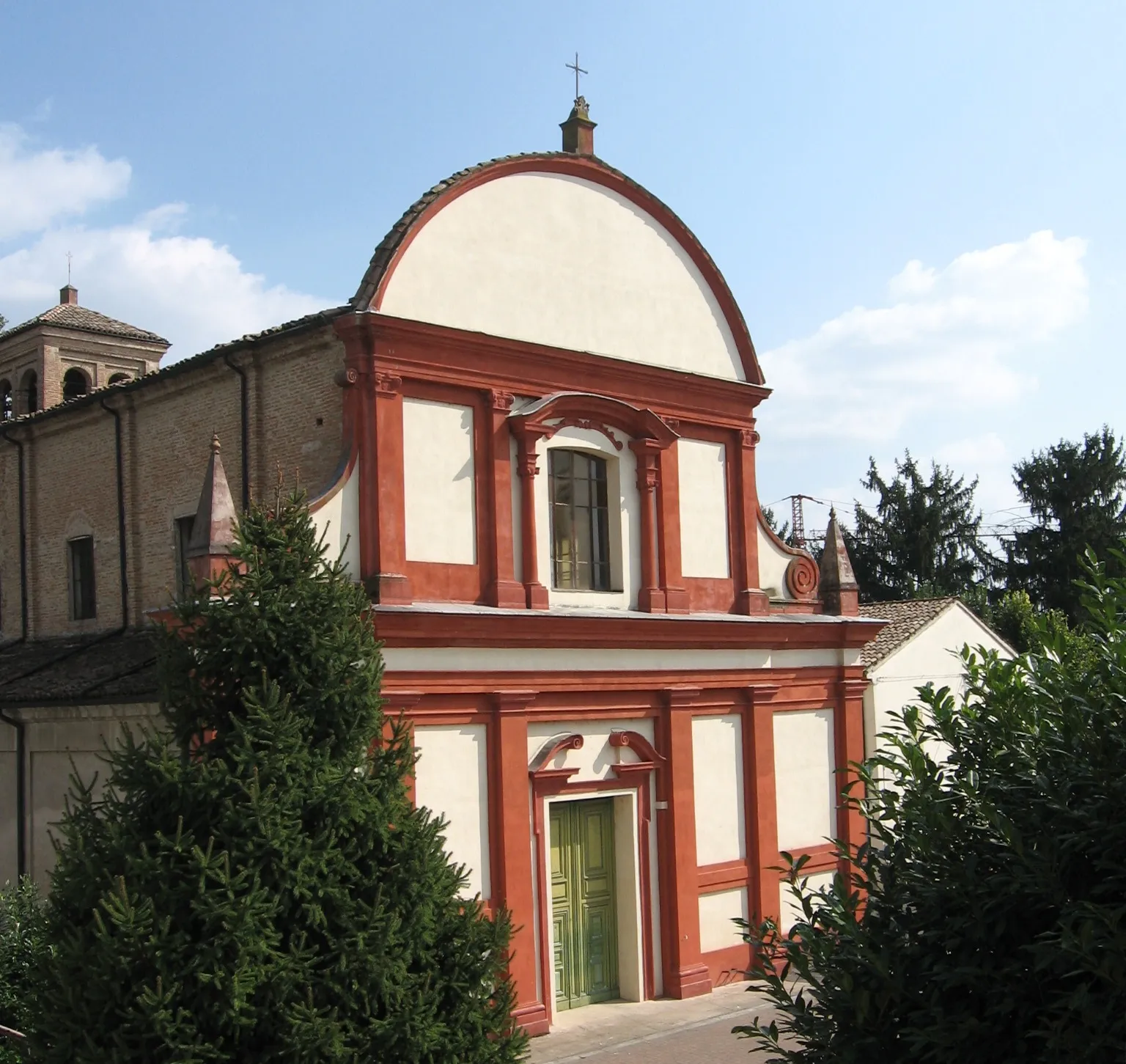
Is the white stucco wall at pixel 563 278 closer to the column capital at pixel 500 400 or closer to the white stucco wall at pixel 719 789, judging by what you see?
the column capital at pixel 500 400

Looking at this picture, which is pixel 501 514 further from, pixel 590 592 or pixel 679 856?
pixel 679 856

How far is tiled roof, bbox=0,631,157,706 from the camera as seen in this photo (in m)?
14.5

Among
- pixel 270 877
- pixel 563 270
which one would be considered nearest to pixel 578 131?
pixel 563 270

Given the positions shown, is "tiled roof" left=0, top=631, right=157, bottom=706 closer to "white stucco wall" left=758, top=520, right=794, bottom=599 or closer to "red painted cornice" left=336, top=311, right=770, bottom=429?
"red painted cornice" left=336, top=311, right=770, bottom=429

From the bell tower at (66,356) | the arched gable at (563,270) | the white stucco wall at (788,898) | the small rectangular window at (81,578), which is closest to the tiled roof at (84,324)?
the bell tower at (66,356)

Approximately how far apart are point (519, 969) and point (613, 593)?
4.53 metres

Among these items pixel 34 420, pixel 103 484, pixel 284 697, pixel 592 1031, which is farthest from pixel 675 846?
pixel 34 420

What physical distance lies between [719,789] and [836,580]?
3559 mm

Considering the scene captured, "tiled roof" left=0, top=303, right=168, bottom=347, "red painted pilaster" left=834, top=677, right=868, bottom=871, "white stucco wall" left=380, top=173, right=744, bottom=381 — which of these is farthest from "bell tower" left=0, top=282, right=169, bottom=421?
"red painted pilaster" left=834, top=677, right=868, bottom=871

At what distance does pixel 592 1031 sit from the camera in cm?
1452

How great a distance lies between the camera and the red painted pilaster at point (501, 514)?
14.8 metres

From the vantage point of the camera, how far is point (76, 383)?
2256 centimetres

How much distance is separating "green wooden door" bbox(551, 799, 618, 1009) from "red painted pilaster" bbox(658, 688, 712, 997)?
640 mm

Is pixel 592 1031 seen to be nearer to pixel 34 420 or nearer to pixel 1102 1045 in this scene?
pixel 1102 1045
